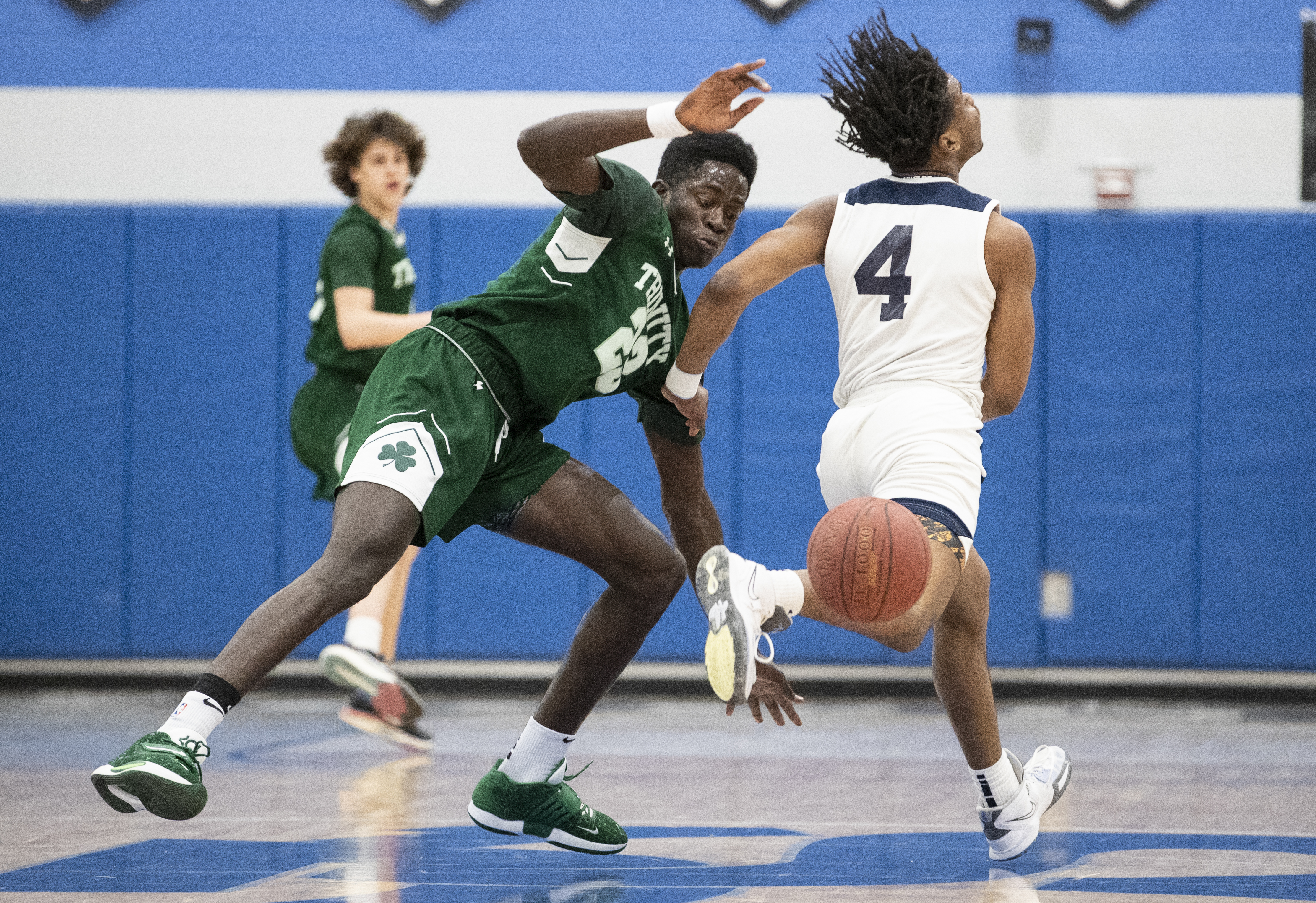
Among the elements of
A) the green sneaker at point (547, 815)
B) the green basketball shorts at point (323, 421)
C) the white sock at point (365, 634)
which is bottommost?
the green sneaker at point (547, 815)

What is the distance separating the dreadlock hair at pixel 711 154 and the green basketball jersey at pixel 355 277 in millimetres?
2151

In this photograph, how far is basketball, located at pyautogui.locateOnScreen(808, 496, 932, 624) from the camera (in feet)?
9.13

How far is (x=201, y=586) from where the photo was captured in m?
6.98

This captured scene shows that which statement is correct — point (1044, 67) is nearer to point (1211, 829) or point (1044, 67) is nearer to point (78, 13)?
point (1211, 829)

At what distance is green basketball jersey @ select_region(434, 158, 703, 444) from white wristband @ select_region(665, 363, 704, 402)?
93mm

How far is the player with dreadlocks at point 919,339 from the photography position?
3057 mm

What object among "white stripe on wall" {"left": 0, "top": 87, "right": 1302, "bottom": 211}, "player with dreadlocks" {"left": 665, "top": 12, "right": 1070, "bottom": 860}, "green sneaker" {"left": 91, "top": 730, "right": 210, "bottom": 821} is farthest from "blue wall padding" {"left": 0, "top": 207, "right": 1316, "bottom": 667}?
"green sneaker" {"left": 91, "top": 730, "right": 210, "bottom": 821}

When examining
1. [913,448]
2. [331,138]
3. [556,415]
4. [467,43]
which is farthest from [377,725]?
[467,43]

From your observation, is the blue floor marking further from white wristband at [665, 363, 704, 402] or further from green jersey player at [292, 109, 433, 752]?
green jersey player at [292, 109, 433, 752]

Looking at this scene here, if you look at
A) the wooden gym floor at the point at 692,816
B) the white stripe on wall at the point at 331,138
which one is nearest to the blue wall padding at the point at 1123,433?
the white stripe on wall at the point at 331,138

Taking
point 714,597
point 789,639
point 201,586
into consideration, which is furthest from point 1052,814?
point 201,586

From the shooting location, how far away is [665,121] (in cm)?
286

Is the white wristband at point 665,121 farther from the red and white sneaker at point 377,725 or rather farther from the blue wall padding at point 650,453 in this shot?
the blue wall padding at point 650,453

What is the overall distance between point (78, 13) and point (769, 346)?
155 inches
